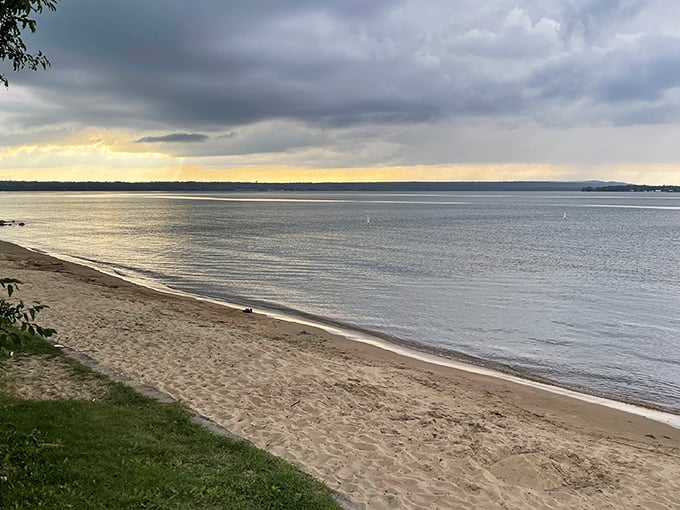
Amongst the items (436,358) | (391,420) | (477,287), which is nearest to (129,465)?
(391,420)

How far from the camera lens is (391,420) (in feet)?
30.0

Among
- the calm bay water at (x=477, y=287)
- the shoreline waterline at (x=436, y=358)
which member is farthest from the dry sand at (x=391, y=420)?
the calm bay water at (x=477, y=287)

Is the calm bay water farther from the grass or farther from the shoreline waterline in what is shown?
the grass

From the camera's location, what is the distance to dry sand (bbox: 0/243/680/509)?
7.02 metres

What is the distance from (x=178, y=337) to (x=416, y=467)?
8421mm

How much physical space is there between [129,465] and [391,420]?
4.66m

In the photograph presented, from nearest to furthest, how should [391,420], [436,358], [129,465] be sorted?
[129,465], [391,420], [436,358]

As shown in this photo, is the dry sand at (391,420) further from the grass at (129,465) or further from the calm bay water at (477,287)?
the calm bay water at (477,287)

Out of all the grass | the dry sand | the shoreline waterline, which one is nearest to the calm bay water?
the shoreline waterline

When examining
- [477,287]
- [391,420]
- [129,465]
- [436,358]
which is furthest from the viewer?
[477,287]

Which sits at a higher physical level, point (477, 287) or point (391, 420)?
point (391, 420)

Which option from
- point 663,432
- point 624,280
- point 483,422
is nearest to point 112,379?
point 483,422

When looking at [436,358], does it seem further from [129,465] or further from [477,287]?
[477,287]

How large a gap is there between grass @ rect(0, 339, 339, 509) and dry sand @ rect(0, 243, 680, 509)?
38.6 inches
